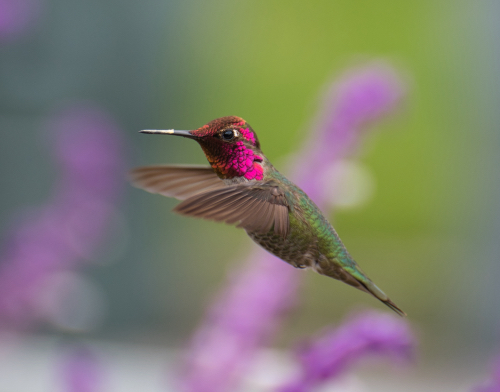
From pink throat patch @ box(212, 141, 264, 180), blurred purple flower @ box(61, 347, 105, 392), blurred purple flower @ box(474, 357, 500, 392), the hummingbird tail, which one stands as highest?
pink throat patch @ box(212, 141, 264, 180)

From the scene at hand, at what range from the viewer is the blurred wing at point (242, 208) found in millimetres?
393

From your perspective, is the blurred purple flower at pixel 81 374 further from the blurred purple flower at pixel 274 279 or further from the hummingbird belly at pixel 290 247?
the hummingbird belly at pixel 290 247

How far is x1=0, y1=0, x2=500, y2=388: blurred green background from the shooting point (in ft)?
9.14

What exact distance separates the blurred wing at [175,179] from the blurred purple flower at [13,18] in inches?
18.6

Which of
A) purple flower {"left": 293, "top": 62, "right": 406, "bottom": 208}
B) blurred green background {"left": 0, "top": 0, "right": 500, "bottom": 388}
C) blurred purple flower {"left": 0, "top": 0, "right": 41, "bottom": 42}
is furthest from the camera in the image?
blurred green background {"left": 0, "top": 0, "right": 500, "bottom": 388}

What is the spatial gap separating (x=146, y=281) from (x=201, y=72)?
52.6 inches

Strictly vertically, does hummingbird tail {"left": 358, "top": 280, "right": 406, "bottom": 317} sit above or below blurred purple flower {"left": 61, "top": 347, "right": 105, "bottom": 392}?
above

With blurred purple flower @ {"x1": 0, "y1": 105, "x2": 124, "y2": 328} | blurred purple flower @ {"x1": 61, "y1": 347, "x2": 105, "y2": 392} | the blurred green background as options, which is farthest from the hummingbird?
the blurred green background

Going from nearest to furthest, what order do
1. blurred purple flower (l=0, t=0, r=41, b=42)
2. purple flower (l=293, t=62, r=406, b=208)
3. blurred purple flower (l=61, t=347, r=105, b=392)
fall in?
purple flower (l=293, t=62, r=406, b=208) → blurred purple flower (l=61, t=347, r=105, b=392) → blurred purple flower (l=0, t=0, r=41, b=42)

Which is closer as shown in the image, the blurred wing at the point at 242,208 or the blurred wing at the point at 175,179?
the blurred wing at the point at 242,208

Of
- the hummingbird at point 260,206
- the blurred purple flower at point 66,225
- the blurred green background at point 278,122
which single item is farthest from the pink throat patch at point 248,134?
the blurred green background at point 278,122

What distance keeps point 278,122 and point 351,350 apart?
301cm

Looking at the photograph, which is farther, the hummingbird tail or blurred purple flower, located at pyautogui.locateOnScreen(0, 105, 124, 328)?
blurred purple flower, located at pyautogui.locateOnScreen(0, 105, 124, 328)

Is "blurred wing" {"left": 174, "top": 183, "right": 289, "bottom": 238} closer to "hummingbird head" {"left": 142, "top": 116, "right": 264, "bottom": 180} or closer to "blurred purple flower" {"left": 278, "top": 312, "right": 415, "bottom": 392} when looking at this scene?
"hummingbird head" {"left": 142, "top": 116, "right": 264, "bottom": 180}
